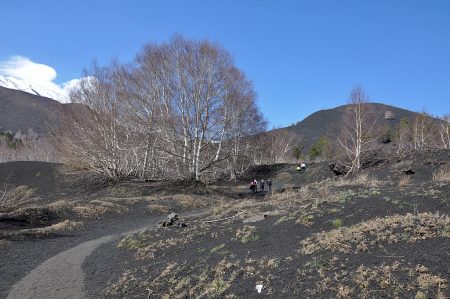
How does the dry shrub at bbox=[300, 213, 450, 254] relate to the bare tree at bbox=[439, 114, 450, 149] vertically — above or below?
below

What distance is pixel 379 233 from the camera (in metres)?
6.51

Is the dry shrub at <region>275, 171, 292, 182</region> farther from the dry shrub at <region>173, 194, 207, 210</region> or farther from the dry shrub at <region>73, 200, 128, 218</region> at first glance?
the dry shrub at <region>73, 200, 128, 218</region>

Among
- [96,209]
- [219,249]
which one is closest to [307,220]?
[219,249]

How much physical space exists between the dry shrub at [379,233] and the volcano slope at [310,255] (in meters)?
0.02

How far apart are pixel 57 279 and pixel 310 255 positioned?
5988 mm

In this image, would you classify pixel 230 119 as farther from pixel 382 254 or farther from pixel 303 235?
pixel 382 254

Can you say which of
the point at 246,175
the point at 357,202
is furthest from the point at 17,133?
the point at 357,202

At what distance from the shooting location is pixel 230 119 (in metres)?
25.3

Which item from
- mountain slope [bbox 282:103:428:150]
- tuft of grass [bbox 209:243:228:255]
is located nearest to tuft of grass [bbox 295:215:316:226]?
tuft of grass [bbox 209:243:228:255]

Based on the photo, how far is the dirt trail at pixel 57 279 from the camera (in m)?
8.12

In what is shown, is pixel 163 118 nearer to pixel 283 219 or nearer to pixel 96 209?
pixel 96 209

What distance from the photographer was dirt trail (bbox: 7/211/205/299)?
26.7 ft

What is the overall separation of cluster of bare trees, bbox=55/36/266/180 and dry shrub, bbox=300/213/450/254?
712 inches

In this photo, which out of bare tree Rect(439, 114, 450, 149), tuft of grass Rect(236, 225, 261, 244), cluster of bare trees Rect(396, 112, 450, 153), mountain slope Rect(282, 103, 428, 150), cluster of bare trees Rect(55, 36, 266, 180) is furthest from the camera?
mountain slope Rect(282, 103, 428, 150)
